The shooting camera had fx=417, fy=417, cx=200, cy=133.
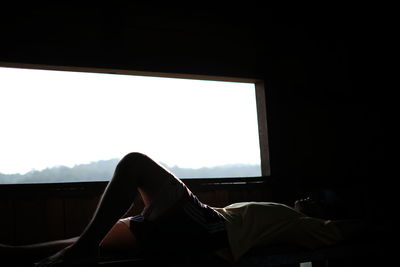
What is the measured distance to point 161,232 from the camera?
6.19 ft

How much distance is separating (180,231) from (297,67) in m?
1.96

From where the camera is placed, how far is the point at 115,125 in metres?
2.79

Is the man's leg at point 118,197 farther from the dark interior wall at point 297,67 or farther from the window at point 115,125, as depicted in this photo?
the dark interior wall at point 297,67

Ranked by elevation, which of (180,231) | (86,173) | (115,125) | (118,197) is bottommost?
(180,231)

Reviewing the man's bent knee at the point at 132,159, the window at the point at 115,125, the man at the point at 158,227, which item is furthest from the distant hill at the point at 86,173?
the man's bent knee at the point at 132,159

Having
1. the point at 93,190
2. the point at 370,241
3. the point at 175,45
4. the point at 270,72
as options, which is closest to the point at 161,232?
the point at 93,190

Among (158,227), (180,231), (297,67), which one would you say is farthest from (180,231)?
(297,67)

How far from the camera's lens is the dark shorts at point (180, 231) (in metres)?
1.87

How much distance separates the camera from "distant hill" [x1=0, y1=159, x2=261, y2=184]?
2.54 metres

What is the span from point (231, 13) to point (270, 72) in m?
0.55

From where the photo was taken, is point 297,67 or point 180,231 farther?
point 297,67

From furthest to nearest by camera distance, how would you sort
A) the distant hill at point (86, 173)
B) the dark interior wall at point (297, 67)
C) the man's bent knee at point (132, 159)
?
the dark interior wall at point (297, 67) → the distant hill at point (86, 173) → the man's bent knee at point (132, 159)

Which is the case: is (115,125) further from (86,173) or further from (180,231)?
(180,231)

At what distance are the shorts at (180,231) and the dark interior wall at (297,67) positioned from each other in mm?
1272
